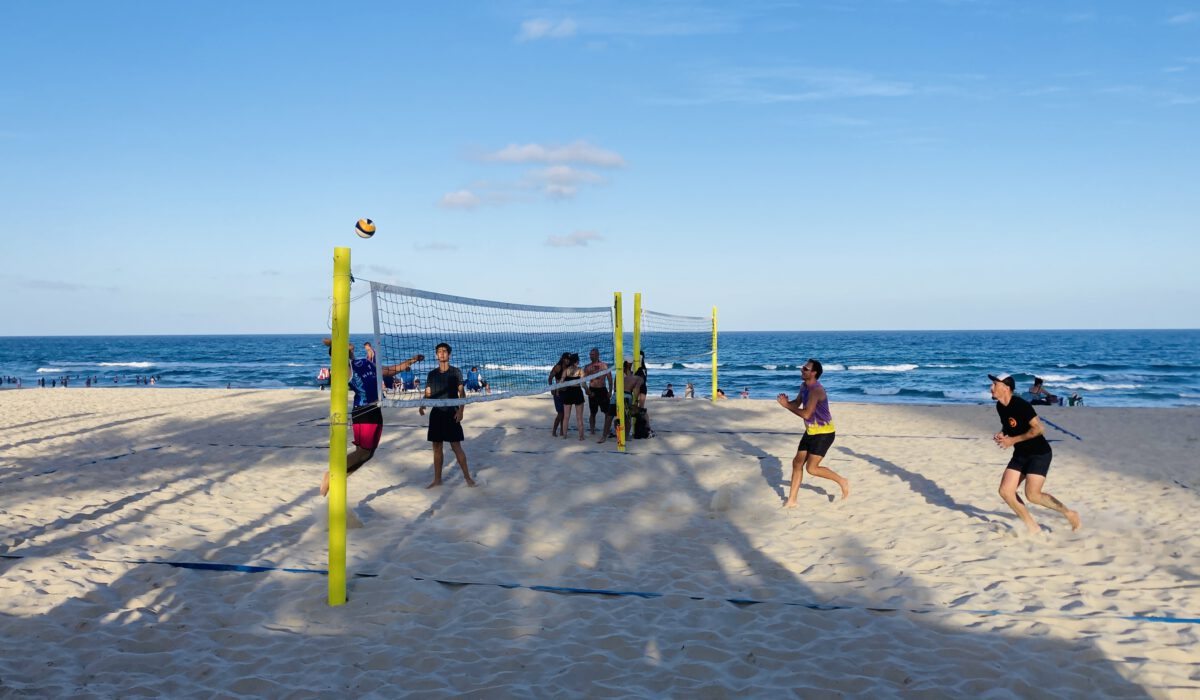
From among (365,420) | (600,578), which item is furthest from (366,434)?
(600,578)

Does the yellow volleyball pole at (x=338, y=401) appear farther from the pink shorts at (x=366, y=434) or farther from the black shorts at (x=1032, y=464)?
the black shorts at (x=1032, y=464)

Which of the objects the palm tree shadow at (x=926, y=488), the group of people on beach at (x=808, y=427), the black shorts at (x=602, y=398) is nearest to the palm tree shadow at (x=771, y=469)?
the group of people on beach at (x=808, y=427)

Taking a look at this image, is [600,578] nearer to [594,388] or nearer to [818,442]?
[818,442]

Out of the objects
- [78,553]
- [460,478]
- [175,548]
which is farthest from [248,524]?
[460,478]

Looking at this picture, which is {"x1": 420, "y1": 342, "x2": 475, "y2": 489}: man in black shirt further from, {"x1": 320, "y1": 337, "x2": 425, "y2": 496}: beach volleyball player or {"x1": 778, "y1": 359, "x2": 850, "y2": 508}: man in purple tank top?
{"x1": 778, "y1": 359, "x2": 850, "y2": 508}: man in purple tank top

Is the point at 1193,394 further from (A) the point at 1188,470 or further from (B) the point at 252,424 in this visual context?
(B) the point at 252,424

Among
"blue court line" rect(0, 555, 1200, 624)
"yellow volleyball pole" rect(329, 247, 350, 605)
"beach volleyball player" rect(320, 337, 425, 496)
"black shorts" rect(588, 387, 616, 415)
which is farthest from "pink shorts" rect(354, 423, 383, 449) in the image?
"black shorts" rect(588, 387, 616, 415)

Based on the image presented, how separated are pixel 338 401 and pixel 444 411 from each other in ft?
10.6

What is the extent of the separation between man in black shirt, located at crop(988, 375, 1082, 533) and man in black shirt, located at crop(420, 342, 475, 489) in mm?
4723

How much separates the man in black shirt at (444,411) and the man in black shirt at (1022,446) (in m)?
4.72

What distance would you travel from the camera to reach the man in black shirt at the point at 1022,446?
618 centimetres

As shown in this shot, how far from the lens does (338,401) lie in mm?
4688

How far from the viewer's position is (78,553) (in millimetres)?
5941

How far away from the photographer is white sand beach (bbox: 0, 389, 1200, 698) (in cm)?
401
